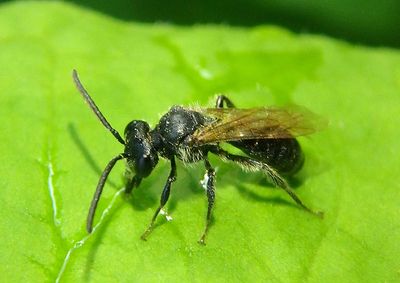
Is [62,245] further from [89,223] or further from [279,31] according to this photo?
[279,31]

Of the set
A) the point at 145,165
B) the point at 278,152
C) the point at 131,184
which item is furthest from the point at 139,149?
the point at 278,152

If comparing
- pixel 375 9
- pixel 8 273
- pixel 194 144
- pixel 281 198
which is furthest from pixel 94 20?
pixel 375 9

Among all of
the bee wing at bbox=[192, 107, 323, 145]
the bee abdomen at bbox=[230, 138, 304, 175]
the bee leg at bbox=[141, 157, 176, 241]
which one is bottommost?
the bee leg at bbox=[141, 157, 176, 241]

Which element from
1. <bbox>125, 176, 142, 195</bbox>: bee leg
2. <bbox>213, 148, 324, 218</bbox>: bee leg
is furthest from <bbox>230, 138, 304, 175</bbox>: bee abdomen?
<bbox>125, 176, 142, 195</bbox>: bee leg

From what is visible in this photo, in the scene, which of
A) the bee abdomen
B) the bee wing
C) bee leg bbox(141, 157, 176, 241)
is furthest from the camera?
the bee abdomen

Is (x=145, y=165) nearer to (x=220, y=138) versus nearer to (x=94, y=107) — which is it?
(x=94, y=107)

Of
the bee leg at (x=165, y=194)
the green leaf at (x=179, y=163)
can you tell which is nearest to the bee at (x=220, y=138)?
the bee leg at (x=165, y=194)

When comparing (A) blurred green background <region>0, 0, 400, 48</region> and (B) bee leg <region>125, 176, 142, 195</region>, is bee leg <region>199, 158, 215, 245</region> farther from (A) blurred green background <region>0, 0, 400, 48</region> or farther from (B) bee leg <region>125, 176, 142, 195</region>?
(A) blurred green background <region>0, 0, 400, 48</region>
